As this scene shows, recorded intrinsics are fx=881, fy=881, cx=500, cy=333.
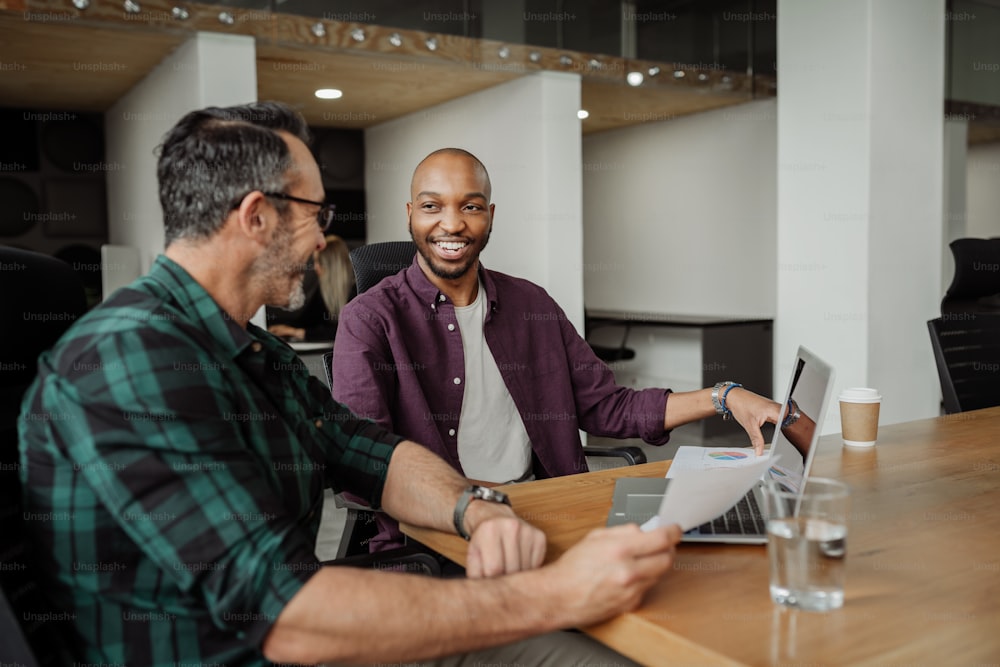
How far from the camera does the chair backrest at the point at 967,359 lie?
2475 millimetres

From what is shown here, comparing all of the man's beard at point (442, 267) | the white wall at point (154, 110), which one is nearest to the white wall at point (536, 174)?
the white wall at point (154, 110)

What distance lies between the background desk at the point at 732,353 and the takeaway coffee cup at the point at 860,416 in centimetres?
388

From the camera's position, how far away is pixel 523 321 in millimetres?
2242

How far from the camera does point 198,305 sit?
1.13m

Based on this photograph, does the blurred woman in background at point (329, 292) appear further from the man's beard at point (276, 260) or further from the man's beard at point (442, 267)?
the man's beard at point (276, 260)

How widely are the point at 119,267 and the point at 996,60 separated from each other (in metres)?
6.36

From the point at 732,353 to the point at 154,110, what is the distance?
3.89 meters

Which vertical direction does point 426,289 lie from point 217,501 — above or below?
above

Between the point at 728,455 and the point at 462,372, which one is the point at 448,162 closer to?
the point at 462,372

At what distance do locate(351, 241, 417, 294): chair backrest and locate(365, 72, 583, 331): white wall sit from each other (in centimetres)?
284

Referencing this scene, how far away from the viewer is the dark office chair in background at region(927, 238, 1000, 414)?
2.48 metres

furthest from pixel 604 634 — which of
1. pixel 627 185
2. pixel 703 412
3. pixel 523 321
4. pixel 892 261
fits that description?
pixel 627 185

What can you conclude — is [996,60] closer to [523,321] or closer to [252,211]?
[523,321]

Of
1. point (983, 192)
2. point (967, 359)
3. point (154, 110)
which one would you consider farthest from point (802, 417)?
point (983, 192)
